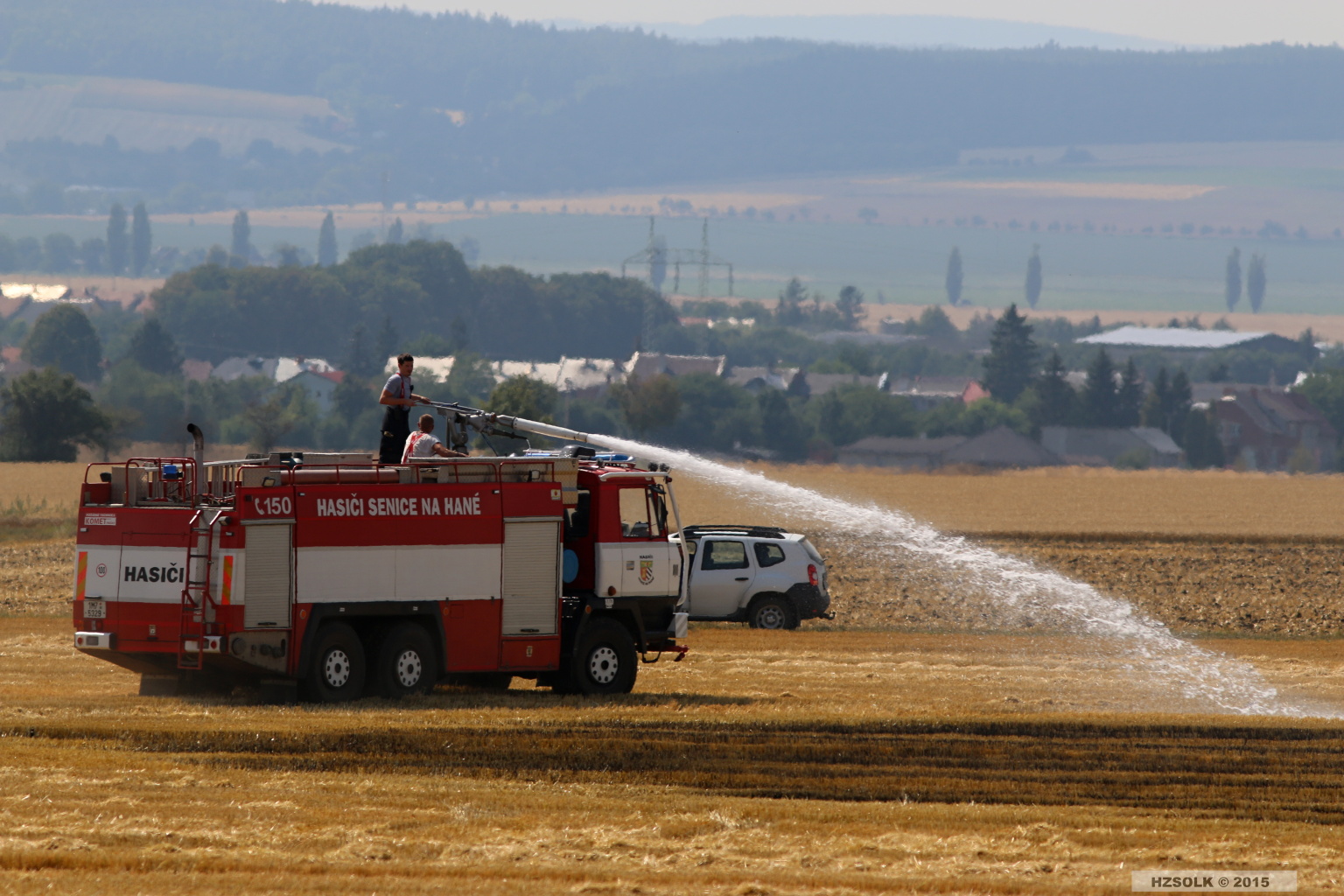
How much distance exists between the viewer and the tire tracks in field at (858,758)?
1440 cm

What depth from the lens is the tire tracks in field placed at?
14.4 m

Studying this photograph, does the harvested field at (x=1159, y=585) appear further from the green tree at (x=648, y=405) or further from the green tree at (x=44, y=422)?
the green tree at (x=648, y=405)

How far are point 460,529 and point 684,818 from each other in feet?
23.7

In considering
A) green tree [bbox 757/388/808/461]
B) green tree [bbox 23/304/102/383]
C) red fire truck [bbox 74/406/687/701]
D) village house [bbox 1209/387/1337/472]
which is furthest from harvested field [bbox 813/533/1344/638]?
green tree [bbox 23/304/102/383]

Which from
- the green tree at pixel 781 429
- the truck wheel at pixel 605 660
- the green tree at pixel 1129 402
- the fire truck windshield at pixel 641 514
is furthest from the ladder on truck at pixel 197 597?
the green tree at pixel 1129 402

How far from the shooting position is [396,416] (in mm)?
21125


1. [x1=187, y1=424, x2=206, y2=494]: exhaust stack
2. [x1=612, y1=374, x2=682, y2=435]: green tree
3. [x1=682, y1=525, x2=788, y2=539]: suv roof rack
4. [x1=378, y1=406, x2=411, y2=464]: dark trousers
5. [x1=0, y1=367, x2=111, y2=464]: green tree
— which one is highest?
[x1=612, y1=374, x2=682, y2=435]: green tree

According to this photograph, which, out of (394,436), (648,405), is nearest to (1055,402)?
(648,405)

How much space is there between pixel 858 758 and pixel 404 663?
5870 mm

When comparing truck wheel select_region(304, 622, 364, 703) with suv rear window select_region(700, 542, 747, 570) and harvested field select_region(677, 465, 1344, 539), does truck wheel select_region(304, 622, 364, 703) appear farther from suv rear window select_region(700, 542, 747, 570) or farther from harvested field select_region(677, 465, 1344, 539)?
harvested field select_region(677, 465, 1344, 539)

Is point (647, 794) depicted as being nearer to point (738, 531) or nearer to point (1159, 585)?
point (738, 531)

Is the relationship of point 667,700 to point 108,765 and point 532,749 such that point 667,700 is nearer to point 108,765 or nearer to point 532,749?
point 532,749

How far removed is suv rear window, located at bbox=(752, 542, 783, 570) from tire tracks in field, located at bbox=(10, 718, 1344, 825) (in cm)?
1428

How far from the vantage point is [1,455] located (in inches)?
3236
